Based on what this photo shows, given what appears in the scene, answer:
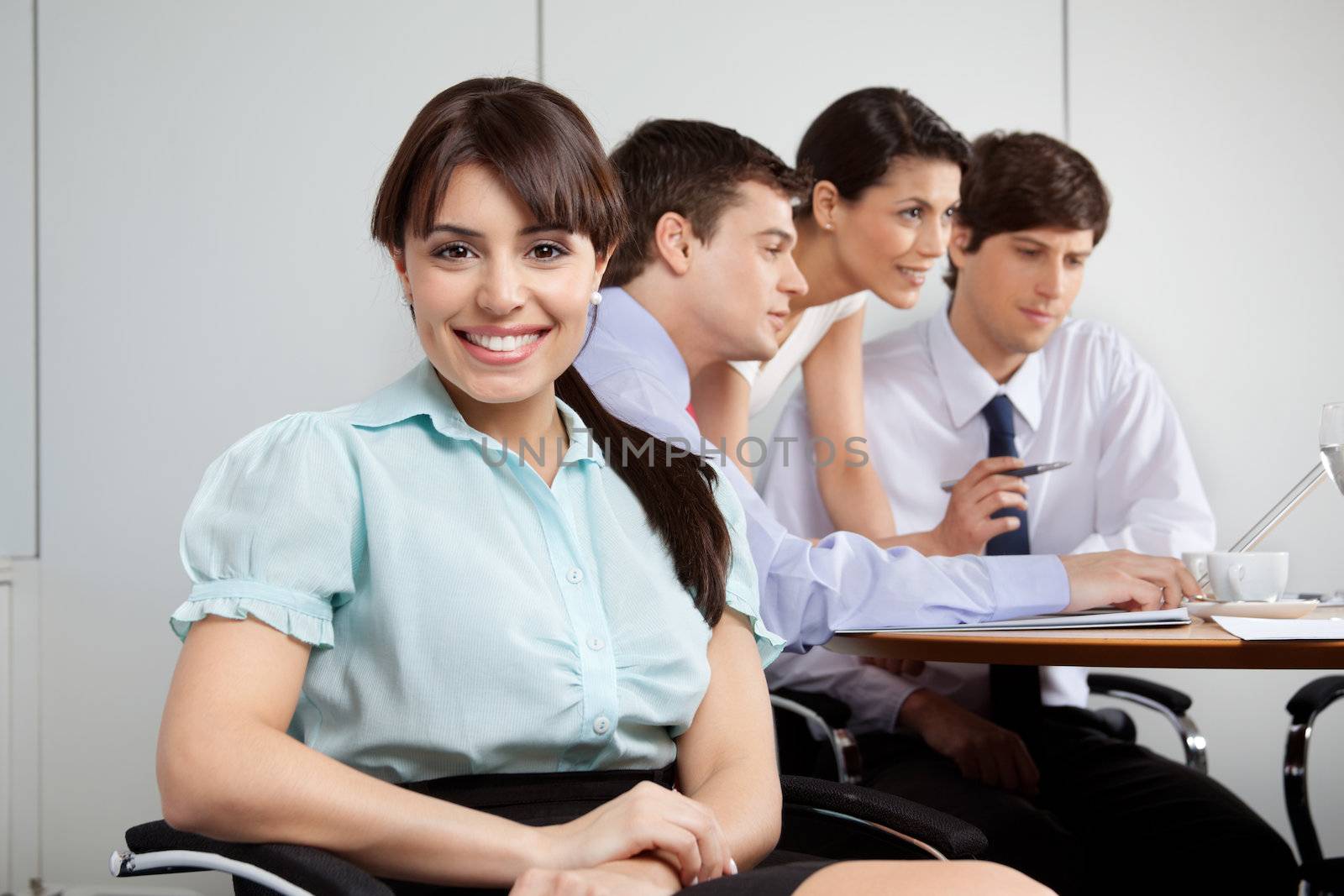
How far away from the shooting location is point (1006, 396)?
288 centimetres

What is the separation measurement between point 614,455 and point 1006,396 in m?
1.64

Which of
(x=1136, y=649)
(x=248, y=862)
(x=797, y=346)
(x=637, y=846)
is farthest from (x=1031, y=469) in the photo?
Answer: (x=248, y=862)

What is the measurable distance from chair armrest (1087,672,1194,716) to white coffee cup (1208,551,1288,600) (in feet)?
2.07

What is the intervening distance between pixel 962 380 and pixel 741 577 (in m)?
1.52

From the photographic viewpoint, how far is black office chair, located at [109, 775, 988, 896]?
1.00 m

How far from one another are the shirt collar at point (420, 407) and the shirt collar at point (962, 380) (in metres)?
1.71

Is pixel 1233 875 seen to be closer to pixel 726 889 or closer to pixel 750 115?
pixel 726 889

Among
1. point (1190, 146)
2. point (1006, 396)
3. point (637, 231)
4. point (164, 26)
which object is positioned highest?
point (164, 26)

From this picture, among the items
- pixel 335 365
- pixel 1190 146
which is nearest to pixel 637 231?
pixel 335 365

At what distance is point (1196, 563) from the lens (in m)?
1.89

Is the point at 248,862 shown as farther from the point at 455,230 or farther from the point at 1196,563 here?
the point at 1196,563

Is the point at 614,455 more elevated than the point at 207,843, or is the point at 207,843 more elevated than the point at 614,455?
the point at 614,455

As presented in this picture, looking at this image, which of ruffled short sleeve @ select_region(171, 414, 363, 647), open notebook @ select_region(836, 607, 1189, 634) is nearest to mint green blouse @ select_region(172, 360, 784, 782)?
ruffled short sleeve @ select_region(171, 414, 363, 647)

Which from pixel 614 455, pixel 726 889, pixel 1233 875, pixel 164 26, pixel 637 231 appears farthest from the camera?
pixel 164 26
